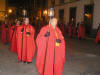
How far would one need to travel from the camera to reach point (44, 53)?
14.7 feet

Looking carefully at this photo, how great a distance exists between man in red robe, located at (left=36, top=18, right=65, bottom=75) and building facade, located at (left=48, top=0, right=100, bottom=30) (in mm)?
14768

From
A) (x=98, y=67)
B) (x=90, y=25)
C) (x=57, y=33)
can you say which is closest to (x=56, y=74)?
(x=57, y=33)

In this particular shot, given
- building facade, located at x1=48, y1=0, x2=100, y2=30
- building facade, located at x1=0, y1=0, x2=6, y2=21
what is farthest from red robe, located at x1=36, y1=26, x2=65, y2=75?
building facade, located at x1=0, y1=0, x2=6, y2=21

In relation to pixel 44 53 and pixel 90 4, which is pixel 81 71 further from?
pixel 90 4

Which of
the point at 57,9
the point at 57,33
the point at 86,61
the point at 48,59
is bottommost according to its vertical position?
the point at 86,61

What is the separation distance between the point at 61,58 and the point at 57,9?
78.9ft

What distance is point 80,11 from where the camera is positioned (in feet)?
70.3

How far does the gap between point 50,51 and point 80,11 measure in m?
17.9

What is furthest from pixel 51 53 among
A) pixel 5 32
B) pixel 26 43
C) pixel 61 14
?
pixel 61 14

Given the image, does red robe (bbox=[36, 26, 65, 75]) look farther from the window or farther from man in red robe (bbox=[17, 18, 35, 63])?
the window

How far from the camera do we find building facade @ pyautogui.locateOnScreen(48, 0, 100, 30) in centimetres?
1859

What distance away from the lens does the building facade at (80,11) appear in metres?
18.6

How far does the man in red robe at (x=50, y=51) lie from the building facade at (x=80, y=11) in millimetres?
14768

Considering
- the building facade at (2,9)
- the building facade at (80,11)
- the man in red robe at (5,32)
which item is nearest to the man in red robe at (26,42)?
the man in red robe at (5,32)
